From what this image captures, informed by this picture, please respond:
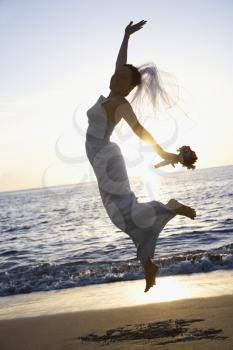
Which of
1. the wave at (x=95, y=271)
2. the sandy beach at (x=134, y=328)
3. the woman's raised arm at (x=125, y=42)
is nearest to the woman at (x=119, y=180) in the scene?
the woman's raised arm at (x=125, y=42)

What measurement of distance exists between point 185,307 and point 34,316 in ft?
9.50

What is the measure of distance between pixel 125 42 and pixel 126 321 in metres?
4.45

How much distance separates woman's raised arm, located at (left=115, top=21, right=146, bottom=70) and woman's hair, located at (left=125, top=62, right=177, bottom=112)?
0.67ft

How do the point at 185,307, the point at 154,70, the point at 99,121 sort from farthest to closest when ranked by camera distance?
the point at 185,307 → the point at 154,70 → the point at 99,121

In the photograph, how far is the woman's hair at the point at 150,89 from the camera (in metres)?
5.11

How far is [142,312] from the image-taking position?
783cm

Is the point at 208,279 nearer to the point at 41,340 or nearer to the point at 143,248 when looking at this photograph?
the point at 41,340

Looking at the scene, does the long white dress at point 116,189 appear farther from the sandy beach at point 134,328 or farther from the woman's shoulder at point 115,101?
the sandy beach at point 134,328

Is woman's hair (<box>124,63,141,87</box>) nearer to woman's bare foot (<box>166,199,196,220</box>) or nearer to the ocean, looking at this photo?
woman's bare foot (<box>166,199,196,220</box>)

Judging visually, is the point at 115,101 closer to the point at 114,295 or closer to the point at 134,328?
the point at 134,328

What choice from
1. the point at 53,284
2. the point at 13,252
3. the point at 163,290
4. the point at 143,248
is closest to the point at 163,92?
the point at 143,248

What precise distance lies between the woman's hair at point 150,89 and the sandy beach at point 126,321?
2.94 m

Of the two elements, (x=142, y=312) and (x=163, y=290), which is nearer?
(x=142, y=312)

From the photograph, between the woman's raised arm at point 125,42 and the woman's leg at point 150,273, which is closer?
the woman's leg at point 150,273
